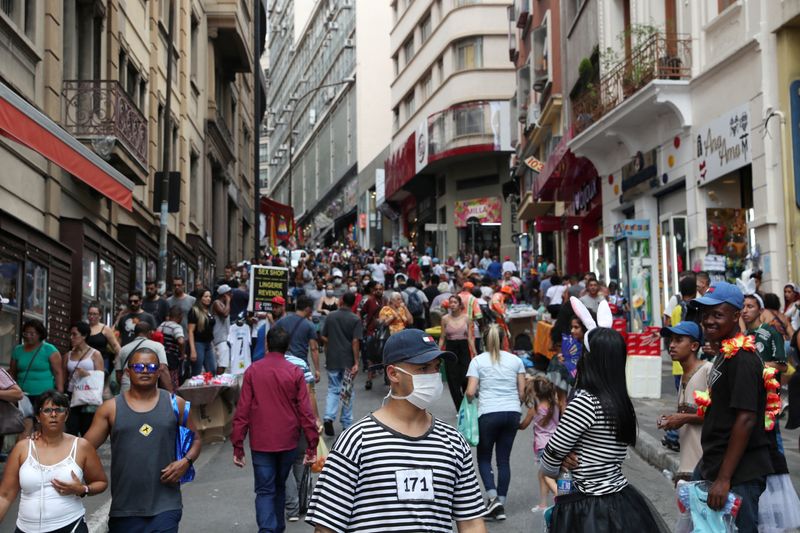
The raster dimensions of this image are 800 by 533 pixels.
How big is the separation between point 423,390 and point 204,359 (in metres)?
12.1

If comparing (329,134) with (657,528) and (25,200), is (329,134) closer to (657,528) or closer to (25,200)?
(25,200)

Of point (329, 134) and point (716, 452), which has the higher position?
point (329, 134)

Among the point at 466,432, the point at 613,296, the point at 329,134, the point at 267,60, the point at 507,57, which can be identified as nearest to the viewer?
the point at 466,432

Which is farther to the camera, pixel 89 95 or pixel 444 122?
pixel 444 122

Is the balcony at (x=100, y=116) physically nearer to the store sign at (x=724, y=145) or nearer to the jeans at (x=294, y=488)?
the jeans at (x=294, y=488)

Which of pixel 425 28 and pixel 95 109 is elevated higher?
pixel 425 28

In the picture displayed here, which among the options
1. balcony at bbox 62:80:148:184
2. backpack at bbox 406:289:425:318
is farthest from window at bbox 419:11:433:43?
balcony at bbox 62:80:148:184

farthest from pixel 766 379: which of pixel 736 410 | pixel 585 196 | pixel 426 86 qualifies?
pixel 426 86

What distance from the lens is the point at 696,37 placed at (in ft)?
61.0

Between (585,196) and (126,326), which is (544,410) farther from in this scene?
(585,196)

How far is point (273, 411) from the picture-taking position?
25.7 ft

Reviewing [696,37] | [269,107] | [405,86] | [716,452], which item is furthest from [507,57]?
[269,107]

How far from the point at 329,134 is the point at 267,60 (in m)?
57.6

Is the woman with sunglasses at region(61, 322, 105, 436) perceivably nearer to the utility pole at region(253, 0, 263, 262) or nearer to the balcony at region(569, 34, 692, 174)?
the balcony at region(569, 34, 692, 174)
